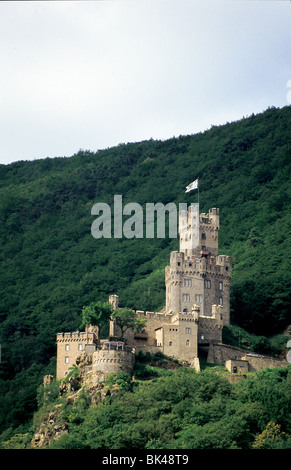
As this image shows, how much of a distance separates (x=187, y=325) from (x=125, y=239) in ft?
169

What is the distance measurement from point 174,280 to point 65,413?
2144 cm

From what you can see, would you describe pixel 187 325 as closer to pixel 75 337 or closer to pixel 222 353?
pixel 222 353

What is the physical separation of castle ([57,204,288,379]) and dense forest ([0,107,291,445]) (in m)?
5.00

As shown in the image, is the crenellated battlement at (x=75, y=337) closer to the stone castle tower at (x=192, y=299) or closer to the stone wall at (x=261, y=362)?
the stone castle tower at (x=192, y=299)

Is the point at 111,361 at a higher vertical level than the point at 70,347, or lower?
lower

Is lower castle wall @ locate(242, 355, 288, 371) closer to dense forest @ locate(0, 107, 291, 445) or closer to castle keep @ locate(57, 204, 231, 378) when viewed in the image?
castle keep @ locate(57, 204, 231, 378)

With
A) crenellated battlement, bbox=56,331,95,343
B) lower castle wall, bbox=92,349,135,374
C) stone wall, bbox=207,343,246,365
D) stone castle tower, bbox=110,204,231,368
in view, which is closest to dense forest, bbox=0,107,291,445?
stone wall, bbox=207,343,246,365

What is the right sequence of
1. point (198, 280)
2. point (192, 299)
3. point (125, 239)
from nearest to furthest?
point (192, 299) → point (198, 280) → point (125, 239)

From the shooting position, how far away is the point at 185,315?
341 ft

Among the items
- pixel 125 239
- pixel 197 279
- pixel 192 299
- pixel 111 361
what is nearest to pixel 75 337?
pixel 111 361

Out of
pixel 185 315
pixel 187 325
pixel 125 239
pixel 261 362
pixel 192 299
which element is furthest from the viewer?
pixel 125 239

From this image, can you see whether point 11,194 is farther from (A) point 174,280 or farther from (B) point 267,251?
(A) point 174,280
